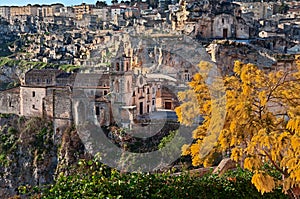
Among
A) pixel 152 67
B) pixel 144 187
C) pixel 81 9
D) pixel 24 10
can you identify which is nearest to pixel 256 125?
pixel 144 187

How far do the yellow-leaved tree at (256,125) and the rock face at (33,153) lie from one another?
13.4m

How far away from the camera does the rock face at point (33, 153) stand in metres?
22.4

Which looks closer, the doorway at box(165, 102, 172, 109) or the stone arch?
the doorway at box(165, 102, 172, 109)

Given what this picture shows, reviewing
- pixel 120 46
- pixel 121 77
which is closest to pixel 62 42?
pixel 120 46

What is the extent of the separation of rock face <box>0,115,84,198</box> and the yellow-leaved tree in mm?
13397

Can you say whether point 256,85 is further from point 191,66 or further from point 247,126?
point 191,66

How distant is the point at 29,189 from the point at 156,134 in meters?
13.2

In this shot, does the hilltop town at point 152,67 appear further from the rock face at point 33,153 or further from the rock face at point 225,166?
the rock face at point 225,166

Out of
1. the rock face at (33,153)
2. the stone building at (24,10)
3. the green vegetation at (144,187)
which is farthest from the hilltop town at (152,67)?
the stone building at (24,10)

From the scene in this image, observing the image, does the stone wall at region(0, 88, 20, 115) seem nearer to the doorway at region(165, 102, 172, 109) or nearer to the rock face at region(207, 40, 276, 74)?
the doorway at region(165, 102, 172, 109)

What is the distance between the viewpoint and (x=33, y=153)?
24.3 m

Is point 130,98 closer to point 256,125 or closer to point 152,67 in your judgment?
point 152,67

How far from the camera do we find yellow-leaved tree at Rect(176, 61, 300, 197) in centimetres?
657

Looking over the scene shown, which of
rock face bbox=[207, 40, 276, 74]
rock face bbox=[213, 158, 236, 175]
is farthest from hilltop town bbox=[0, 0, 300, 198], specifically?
rock face bbox=[213, 158, 236, 175]
